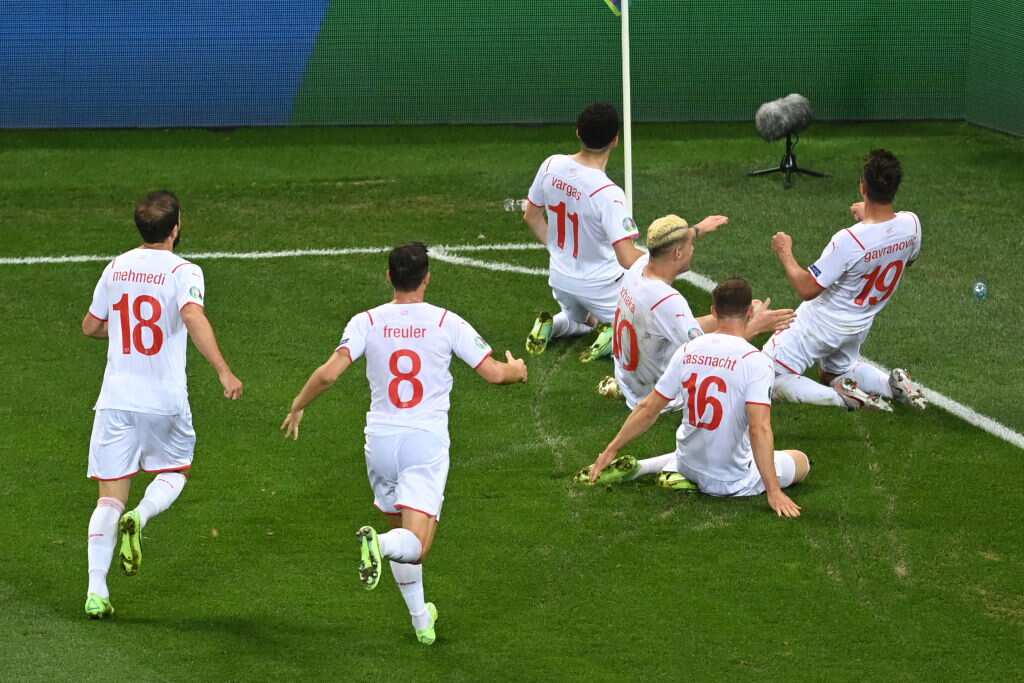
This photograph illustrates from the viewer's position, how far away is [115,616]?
8336 mm

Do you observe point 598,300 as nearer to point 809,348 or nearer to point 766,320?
point 809,348

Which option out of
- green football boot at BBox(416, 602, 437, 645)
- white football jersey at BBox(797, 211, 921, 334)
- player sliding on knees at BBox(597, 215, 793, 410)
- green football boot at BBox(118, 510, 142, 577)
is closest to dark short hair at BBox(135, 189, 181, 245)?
green football boot at BBox(118, 510, 142, 577)

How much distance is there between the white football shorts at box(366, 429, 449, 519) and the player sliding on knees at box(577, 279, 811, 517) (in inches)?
62.9

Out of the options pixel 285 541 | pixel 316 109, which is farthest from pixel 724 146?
pixel 285 541

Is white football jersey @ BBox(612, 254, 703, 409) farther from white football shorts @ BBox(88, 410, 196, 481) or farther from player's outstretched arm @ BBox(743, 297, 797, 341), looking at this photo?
white football shorts @ BBox(88, 410, 196, 481)

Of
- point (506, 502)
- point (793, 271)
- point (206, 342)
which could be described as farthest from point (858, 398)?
point (206, 342)

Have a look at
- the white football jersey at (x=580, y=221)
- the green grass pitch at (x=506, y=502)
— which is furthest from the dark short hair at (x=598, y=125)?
the green grass pitch at (x=506, y=502)

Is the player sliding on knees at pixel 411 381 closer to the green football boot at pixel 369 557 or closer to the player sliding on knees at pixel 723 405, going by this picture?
the green football boot at pixel 369 557

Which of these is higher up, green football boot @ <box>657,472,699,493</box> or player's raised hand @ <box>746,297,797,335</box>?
player's raised hand @ <box>746,297,797,335</box>

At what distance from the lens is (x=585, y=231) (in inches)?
466

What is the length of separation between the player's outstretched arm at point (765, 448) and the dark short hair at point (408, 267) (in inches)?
87.5

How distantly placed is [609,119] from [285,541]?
3.75 m

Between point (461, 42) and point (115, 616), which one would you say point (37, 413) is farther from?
point (461, 42)

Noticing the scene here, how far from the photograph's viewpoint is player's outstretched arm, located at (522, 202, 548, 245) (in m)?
12.0
